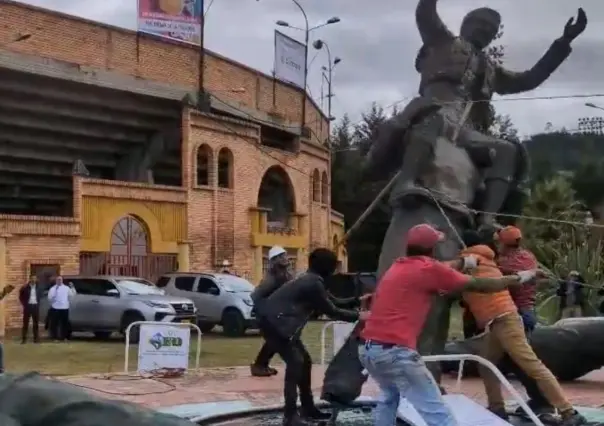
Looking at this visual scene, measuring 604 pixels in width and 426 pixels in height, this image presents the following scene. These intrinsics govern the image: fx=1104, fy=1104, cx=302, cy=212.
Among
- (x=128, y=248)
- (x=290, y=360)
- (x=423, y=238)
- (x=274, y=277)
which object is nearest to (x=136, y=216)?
(x=128, y=248)

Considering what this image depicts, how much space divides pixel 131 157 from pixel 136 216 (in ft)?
15.4

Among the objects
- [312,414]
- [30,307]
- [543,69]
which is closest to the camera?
[312,414]

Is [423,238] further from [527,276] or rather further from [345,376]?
[345,376]

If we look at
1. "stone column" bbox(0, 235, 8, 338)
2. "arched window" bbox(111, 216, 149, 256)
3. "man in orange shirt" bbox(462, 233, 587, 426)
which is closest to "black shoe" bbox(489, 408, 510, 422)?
"man in orange shirt" bbox(462, 233, 587, 426)

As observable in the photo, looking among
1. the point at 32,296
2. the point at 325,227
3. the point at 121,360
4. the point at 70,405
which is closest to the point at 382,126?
the point at 70,405

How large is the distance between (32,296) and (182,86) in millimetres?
11979

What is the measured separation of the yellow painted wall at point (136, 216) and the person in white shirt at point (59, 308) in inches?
244

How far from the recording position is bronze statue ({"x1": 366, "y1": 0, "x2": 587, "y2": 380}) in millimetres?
9047

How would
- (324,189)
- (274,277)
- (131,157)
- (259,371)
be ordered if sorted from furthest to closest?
1. (324,189)
2. (131,157)
3. (259,371)
4. (274,277)

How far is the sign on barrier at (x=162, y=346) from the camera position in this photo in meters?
14.8

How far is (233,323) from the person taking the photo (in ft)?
86.1

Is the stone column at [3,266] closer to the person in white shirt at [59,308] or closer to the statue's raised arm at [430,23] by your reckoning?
the person in white shirt at [59,308]

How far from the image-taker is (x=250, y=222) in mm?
36625

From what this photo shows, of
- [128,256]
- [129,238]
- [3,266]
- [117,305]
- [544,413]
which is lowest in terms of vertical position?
[544,413]
